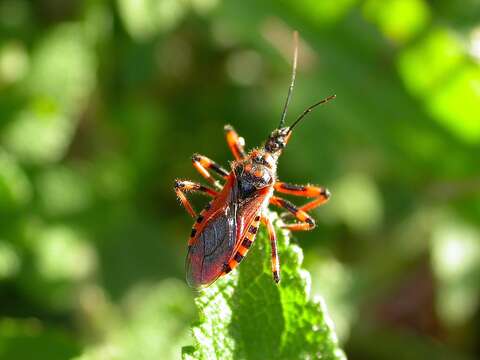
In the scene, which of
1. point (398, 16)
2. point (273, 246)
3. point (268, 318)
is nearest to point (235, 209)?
point (273, 246)

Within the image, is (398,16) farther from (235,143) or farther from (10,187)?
(10,187)

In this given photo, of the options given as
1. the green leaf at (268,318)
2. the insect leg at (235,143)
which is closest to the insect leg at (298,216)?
the insect leg at (235,143)

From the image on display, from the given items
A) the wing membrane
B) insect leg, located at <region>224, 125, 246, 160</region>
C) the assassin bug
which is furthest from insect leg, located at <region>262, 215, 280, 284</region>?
insect leg, located at <region>224, 125, 246, 160</region>

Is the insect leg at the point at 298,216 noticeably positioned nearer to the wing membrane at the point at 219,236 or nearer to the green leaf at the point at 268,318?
the wing membrane at the point at 219,236

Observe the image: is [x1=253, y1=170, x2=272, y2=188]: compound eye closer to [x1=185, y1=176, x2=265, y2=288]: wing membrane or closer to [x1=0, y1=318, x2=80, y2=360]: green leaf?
[x1=185, y1=176, x2=265, y2=288]: wing membrane

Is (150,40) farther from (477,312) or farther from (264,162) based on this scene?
(477,312)

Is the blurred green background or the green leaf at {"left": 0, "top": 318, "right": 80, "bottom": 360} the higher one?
the blurred green background
